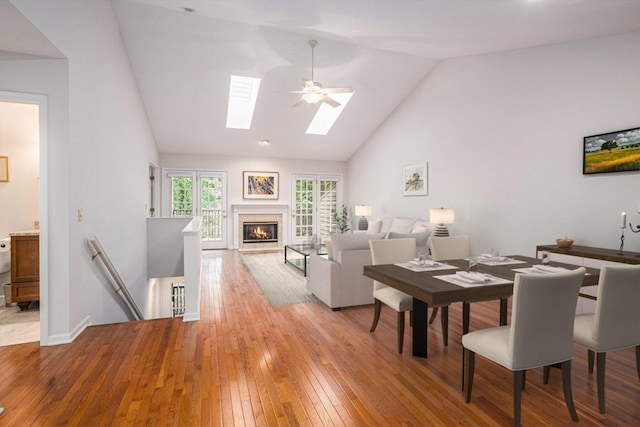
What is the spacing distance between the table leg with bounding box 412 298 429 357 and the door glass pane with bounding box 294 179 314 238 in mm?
7333

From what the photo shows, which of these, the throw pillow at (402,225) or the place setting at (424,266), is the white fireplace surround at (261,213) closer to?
the throw pillow at (402,225)

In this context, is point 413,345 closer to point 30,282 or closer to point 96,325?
point 96,325

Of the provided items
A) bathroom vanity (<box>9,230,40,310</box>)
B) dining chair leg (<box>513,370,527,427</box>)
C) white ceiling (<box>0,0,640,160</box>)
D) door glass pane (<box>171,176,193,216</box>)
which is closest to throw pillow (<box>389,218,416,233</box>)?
white ceiling (<box>0,0,640,160</box>)

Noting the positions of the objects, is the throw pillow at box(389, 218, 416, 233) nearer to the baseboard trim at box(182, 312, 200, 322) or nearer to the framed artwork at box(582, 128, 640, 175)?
the framed artwork at box(582, 128, 640, 175)

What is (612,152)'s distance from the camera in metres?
3.78

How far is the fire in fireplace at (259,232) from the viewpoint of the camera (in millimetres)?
9195

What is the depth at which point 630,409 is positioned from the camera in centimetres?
203

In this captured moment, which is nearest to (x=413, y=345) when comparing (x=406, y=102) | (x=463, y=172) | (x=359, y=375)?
(x=359, y=375)

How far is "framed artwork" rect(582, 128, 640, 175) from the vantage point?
3.60 metres

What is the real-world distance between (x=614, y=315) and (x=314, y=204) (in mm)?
8431

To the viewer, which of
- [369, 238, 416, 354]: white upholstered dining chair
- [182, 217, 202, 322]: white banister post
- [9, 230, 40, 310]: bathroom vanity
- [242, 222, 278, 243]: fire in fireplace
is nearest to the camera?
[369, 238, 416, 354]: white upholstered dining chair

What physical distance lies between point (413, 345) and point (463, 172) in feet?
13.0

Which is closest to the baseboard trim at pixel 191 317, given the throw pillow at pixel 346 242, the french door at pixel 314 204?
the throw pillow at pixel 346 242

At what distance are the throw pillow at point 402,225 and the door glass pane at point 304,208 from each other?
3.38m
